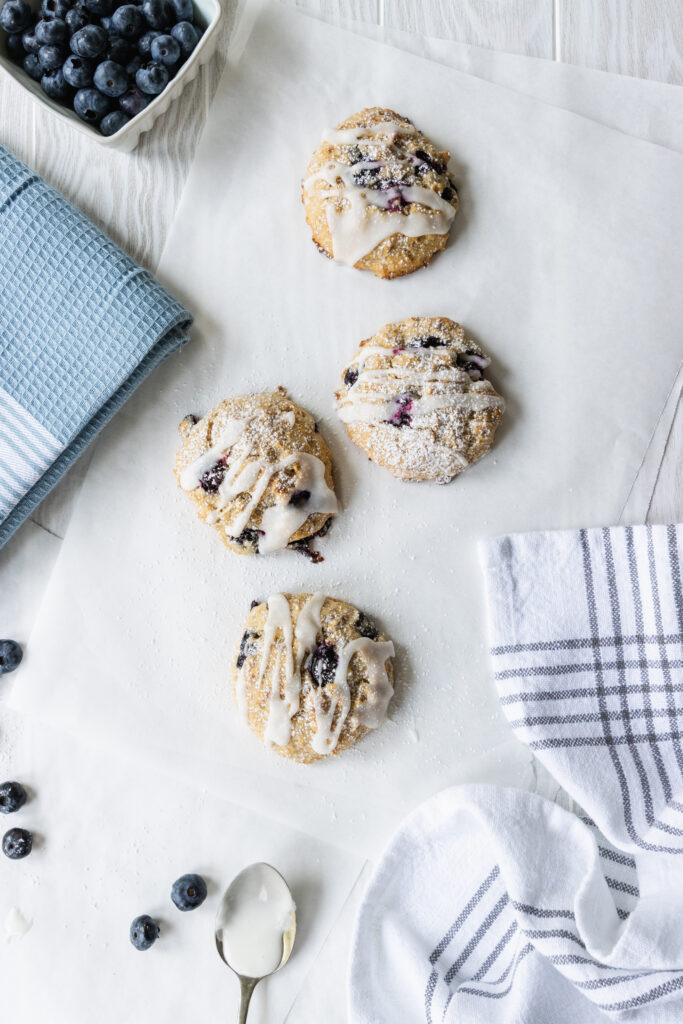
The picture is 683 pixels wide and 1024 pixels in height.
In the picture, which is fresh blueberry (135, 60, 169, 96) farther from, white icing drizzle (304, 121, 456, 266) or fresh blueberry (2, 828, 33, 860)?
fresh blueberry (2, 828, 33, 860)

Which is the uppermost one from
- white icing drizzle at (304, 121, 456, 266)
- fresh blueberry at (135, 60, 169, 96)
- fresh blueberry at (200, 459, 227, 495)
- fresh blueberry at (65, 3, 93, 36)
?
fresh blueberry at (65, 3, 93, 36)

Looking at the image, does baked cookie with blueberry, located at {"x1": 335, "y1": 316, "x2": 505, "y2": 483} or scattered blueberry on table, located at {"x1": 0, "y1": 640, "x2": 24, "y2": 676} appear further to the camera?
scattered blueberry on table, located at {"x1": 0, "y1": 640, "x2": 24, "y2": 676}

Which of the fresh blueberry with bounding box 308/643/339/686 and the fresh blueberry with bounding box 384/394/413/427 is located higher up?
the fresh blueberry with bounding box 384/394/413/427

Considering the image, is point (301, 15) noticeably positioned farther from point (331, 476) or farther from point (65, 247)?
point (331, 476)

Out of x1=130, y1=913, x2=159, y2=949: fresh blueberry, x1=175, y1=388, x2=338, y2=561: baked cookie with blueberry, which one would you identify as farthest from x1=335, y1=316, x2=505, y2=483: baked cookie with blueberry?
x1=130, y1=913, x2=159, y2=949: fresh blueberry

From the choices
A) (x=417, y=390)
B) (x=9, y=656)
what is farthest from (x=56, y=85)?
(x=9, y=656)

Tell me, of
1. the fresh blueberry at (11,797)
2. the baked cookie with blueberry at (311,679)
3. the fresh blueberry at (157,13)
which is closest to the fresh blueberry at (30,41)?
the fresh blueberry at (157,13)
